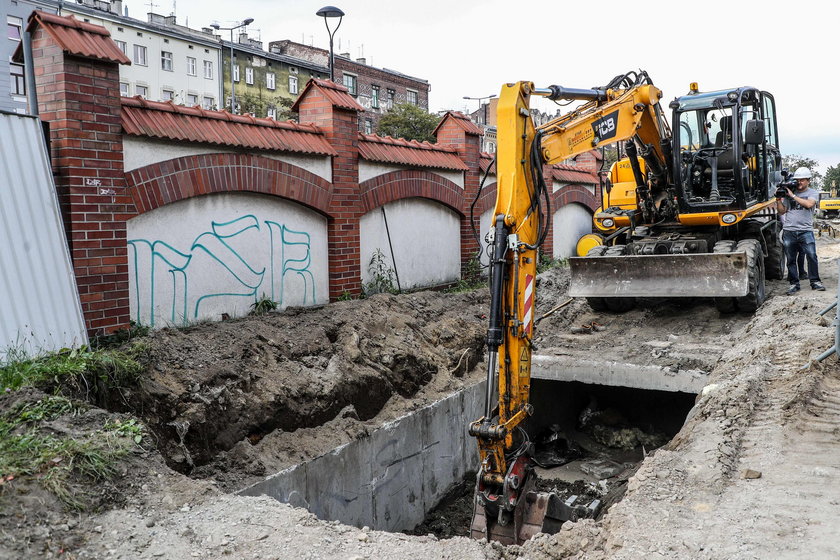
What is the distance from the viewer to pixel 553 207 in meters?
17.0

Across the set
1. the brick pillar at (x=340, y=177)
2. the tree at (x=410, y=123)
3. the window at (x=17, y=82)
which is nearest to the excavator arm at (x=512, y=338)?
the brick pillar at (x=340, y=177)

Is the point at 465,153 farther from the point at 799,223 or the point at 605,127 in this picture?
the point at 605,127

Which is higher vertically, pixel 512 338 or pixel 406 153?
pixel 406 153

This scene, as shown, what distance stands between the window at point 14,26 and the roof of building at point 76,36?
939 inches

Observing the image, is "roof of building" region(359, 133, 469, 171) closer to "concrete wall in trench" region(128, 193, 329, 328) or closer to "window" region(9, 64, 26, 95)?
"concrete wall in trench" region(128, 193, 329, 328)

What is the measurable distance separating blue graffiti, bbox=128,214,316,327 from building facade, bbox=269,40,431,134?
33147 millimetres

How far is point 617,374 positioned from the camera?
8.43m

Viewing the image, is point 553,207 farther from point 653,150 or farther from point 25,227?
point 25,227

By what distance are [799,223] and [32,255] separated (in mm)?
10144

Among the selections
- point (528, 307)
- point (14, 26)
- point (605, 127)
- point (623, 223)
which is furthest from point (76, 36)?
point (14, 26)

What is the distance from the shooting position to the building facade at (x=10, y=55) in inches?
955

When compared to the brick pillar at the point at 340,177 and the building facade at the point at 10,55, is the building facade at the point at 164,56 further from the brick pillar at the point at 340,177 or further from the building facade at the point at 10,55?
the brick pillar at the point at 340,177

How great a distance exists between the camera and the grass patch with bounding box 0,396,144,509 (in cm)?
414

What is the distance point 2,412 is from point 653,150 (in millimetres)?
8003
